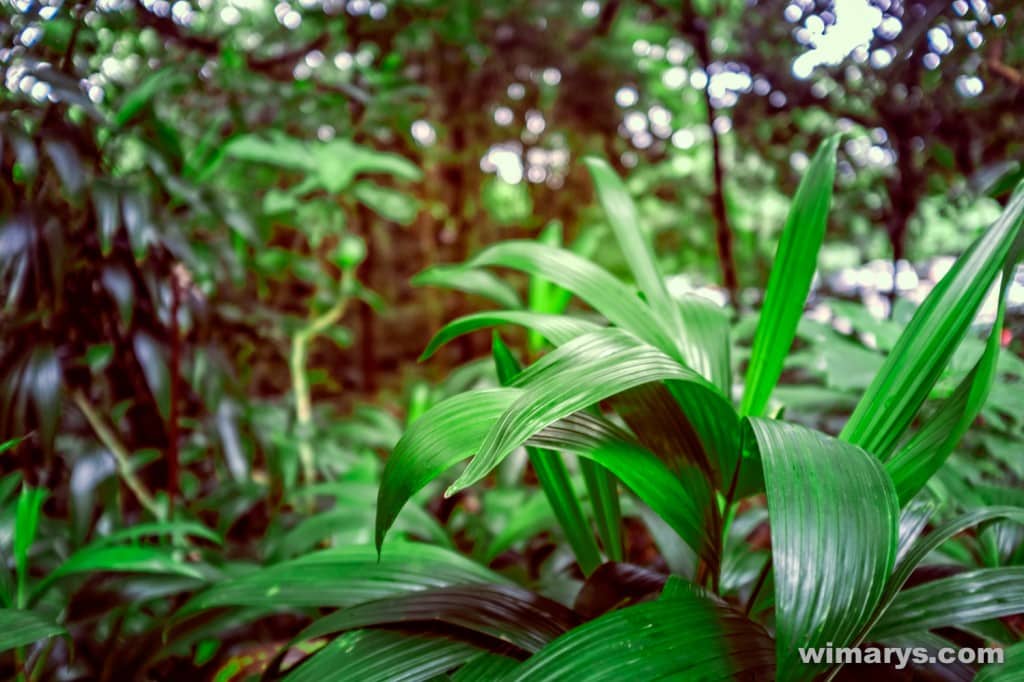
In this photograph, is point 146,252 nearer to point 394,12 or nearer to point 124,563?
point 124,563

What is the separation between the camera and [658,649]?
542 mm

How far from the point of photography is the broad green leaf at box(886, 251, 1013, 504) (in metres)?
0.59

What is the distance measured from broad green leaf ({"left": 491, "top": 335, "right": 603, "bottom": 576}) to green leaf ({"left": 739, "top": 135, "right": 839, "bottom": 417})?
0.80 ft

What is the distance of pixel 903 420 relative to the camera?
68cm

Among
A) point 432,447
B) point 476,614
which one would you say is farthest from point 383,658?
point 432,447

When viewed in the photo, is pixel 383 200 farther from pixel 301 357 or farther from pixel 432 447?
pixel 432 447

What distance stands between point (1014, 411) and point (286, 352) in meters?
1.48

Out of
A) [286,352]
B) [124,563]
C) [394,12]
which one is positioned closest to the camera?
[124,563]

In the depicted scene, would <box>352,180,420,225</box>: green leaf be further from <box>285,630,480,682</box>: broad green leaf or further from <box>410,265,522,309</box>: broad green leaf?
<box>285,630,480,682</box>: broad green leaf

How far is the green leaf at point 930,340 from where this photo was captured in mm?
647

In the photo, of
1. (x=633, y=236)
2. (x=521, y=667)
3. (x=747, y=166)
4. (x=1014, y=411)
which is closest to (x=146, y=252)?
(x=633, y=236)

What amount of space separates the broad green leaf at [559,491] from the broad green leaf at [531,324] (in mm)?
29

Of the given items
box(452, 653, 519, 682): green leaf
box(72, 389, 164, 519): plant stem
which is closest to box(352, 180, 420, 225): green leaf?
box(72, 389, 164, 519): plant stem

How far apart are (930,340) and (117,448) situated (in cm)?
126
